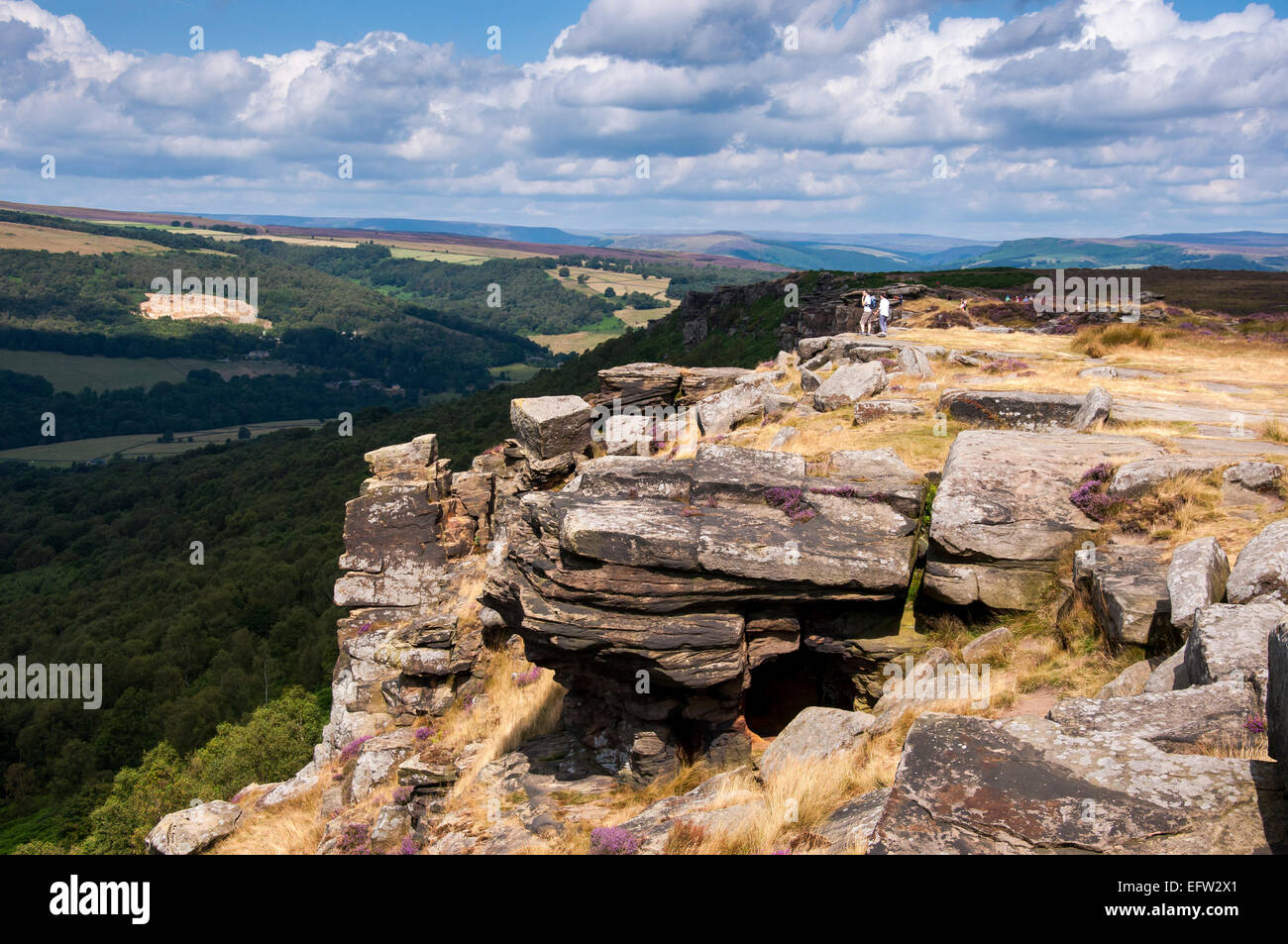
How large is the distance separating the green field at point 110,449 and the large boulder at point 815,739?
189516 mm

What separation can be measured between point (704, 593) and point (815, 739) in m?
2.98

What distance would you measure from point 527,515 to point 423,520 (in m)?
13.4

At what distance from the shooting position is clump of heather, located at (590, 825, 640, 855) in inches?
408

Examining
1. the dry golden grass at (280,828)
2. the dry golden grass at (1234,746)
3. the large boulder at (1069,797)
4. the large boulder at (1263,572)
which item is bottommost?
the dry golden grass at (280,828)

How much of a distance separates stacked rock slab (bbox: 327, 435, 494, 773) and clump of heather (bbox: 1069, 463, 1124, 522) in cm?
1676

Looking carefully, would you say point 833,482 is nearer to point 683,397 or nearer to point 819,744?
point 819,744

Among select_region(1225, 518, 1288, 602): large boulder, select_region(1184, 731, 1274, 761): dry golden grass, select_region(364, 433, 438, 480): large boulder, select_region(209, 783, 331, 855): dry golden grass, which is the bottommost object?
select_region(209, 783, 331, 855): dry golden grass

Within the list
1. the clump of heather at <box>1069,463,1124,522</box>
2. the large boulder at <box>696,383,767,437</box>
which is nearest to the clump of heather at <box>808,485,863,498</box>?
the clump of heather at <box>1069,463,1124,522</box>

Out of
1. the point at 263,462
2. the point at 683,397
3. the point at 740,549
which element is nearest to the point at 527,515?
the point at 740,549

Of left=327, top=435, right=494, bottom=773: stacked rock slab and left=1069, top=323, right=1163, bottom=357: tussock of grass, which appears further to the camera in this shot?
left=1069, top=323, right=1163, bottom=357: tussock of grass

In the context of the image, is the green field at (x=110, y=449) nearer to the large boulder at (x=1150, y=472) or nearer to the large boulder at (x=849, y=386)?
the large boulder at (x=849, y=386)

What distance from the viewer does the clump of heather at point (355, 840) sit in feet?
52.8

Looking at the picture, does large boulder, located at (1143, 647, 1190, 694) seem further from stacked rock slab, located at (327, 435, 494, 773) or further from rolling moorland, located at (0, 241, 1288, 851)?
stacked rock slab, located at (327, 435, 494, 773)

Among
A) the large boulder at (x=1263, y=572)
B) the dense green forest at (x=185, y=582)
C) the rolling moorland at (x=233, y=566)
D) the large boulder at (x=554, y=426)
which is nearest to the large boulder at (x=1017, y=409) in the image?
the rolling moorland at (x=233, y=566)
